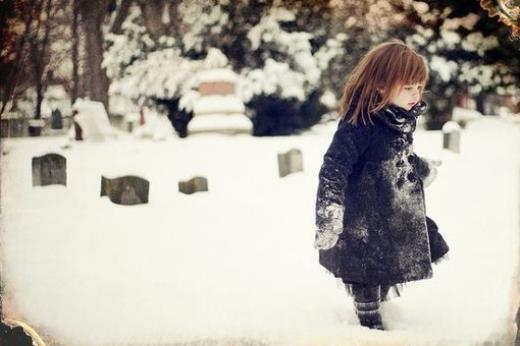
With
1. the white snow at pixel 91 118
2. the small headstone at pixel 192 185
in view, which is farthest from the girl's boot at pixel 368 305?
the white snow at pixel 91 118

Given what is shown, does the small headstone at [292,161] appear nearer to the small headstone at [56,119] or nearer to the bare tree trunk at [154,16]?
the bare tree trunk at [154,16]

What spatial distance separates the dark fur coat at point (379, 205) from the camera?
1.97 m

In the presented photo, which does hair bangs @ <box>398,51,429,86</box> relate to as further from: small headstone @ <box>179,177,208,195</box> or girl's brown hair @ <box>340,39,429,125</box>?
small headstone @ <box>179,177,208,195</box>

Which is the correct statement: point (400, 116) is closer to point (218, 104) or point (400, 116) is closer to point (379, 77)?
point (379, 77)

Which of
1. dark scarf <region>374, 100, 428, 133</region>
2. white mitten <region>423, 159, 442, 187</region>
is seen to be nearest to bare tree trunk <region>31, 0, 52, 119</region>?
dark scarf <region>374, 100, 428, 133</region>

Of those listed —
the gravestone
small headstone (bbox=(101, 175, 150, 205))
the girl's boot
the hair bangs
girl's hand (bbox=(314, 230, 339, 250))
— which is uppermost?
the hair bangs

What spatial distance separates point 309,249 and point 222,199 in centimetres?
45

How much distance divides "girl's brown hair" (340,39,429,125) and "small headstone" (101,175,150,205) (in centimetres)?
93

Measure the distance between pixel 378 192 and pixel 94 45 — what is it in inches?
54.0

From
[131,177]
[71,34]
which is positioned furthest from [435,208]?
[71,34]

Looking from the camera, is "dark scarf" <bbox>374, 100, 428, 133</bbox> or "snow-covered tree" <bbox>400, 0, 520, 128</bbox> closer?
"dark scarf" <bbox>374, 100, 428, 133</bbox>

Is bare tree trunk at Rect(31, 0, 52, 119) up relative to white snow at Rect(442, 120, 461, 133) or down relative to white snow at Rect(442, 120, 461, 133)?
up

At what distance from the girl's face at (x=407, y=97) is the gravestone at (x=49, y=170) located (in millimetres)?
1435

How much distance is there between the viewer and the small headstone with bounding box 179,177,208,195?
7.11ft
